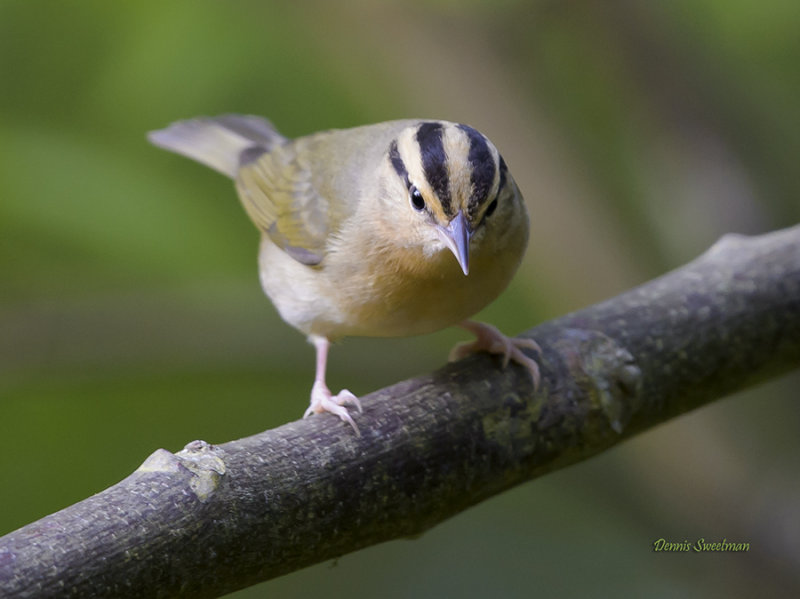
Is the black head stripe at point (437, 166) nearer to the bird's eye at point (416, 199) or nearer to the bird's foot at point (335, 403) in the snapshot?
the bird's eye at point (416, 199)

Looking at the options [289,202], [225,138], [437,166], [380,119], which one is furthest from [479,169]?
[380,119]

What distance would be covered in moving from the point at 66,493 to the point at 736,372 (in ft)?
8.77

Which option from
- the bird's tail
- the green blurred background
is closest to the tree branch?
the green blurred background

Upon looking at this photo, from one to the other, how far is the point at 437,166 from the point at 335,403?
742mm

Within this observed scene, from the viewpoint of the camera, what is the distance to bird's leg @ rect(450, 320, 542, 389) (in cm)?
298

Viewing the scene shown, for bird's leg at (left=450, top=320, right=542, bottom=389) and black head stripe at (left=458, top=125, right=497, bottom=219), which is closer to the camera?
black head stripe at (left=458, top=125, right=497, bottom=219)

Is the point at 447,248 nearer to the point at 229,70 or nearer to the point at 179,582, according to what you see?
the point at 179,582

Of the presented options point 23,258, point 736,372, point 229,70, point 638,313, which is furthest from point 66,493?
point 736,372

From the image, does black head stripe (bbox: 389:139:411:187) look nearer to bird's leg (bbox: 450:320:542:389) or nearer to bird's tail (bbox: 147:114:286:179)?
bird's leg (bbox: 450:320:542:389)

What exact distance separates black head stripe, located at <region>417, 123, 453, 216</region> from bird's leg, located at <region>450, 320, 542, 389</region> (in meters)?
0.58

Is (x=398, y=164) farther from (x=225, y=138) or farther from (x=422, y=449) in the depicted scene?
(x=225, y=138)

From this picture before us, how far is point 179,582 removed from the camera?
2.01m

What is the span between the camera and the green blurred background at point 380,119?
3980mm

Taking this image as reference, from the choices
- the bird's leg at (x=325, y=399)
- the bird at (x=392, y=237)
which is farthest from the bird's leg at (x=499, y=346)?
the bird's leg at (x=325, y=399)
